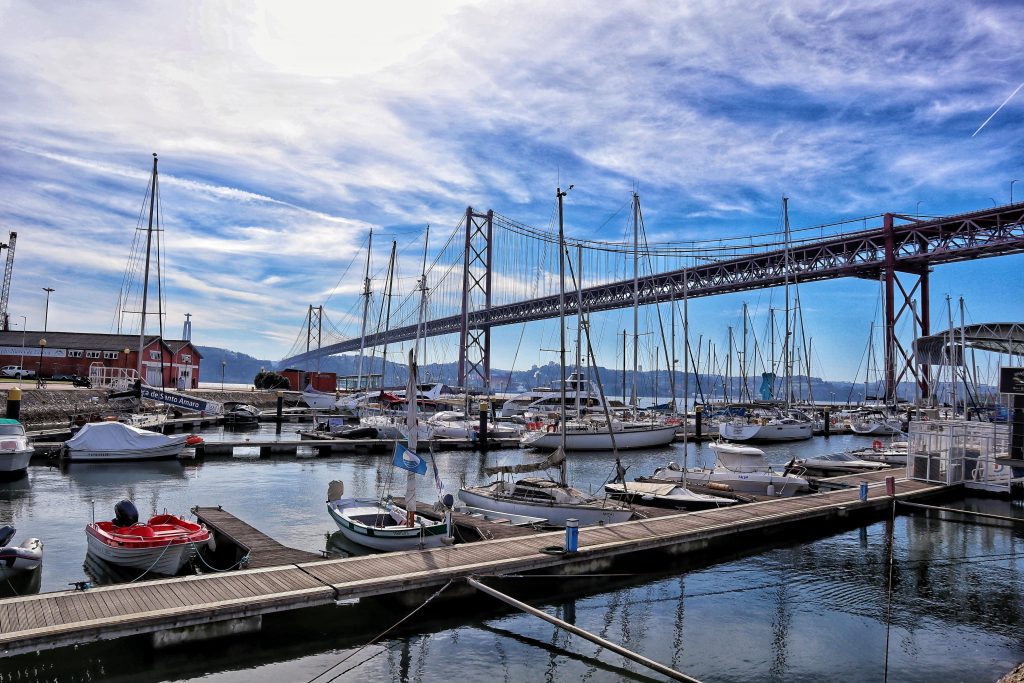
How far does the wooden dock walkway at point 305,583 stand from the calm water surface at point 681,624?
19.8 inches

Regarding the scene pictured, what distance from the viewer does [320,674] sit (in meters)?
10.1

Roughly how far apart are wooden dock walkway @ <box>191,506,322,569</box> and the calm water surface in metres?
1.73

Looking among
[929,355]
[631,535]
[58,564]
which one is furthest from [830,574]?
Answer: [929,355]

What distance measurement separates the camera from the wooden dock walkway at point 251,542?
1348 cm

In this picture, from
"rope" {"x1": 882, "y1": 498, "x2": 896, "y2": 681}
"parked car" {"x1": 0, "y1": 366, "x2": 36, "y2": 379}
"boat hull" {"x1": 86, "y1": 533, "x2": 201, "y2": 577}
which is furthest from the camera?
"parked car" {"x1": 0, "y1": 366, "x2": 36, "y2": 379}

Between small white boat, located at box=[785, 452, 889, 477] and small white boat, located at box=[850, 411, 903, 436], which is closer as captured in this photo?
small white boat, located at box=[785, 452, 889, 477]

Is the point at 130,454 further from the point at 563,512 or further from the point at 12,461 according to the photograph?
the point at 563,512

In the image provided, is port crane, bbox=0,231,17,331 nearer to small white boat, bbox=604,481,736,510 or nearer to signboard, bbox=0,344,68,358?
signboard, bbox=0,344,68,358

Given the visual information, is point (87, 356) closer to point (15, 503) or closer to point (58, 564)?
point (15, 503)

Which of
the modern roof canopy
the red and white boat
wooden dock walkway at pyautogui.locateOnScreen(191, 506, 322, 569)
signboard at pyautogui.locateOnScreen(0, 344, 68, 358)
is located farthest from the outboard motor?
signboard at pyautogui.locateOnScreen(0, 344, 68, 358)

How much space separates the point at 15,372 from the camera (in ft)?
197

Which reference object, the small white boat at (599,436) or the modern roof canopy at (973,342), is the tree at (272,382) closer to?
the small white boat at (599,436)

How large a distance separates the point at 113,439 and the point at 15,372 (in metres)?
37.8

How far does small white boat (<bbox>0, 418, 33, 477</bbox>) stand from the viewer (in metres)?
25.8
